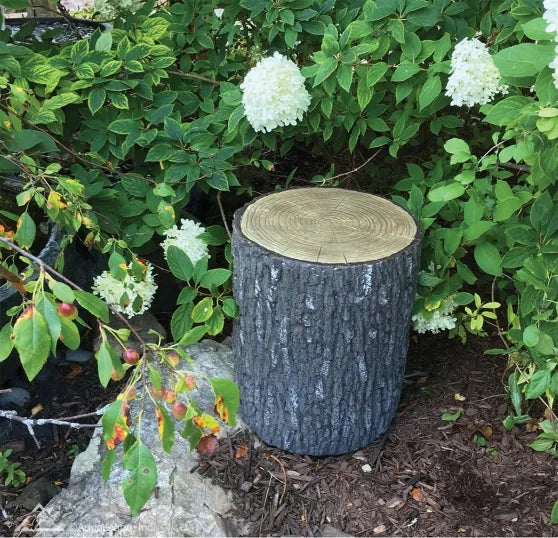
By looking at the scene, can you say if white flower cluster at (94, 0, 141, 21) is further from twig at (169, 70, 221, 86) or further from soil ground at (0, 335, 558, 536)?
soil ground at (0, 335, 558, 536)

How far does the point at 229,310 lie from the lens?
2166 mm

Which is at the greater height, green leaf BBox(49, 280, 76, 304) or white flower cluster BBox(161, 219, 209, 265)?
green leaf BBox(49, 280, 76, 304)

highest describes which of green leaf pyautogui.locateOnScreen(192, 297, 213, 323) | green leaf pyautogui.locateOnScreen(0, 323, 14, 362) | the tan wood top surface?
green leaf pyautogui.locateOnScreen(0, 323, 14, 362)

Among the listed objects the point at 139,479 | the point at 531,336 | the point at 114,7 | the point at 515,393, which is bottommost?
the point at 515,393

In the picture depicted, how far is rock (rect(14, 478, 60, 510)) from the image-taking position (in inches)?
80.7

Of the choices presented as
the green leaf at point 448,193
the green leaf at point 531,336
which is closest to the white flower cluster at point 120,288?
the green leaf at point 448,193

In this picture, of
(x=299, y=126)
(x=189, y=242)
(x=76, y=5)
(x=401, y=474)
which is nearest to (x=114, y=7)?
(x=299, y=126)

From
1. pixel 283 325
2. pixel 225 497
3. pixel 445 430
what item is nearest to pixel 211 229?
pixel 283 325

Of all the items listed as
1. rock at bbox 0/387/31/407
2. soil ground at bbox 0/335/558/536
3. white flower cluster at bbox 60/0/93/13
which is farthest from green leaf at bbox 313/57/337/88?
white flower cluster at bbox 60/0/93/13

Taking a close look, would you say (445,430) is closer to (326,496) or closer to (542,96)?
(326,496)

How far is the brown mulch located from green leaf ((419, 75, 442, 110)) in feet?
3.74

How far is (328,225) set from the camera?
84.7 inches

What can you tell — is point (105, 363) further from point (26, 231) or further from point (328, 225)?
point (328, 225)

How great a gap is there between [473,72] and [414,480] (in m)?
1.35
